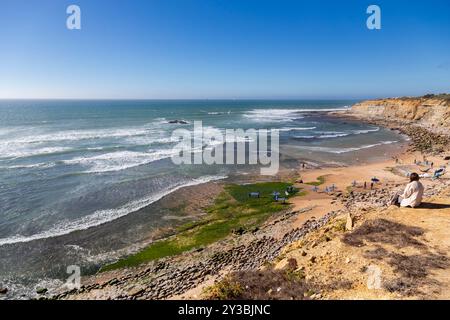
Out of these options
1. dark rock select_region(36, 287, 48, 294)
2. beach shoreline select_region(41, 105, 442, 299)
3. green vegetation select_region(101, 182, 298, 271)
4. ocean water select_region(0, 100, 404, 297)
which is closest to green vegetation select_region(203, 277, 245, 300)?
beach shoreline select_region(41, 105, 442, 299)

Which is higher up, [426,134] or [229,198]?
[426,134]

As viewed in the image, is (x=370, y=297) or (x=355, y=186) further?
(x=355, y=186)

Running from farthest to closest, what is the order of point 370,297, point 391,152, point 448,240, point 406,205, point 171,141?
point 171,141
point 391,152
point 406,205
point 448,240
point 370,297

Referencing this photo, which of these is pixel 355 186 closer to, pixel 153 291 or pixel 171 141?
pixel 153 291

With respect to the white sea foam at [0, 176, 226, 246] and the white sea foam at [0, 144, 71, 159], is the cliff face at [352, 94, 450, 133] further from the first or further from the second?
the white sea foam at [0, 144, 71, 159]

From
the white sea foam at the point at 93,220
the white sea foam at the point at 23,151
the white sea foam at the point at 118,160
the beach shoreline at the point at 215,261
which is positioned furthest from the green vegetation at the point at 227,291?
the white sea foam at the point at 23,151
